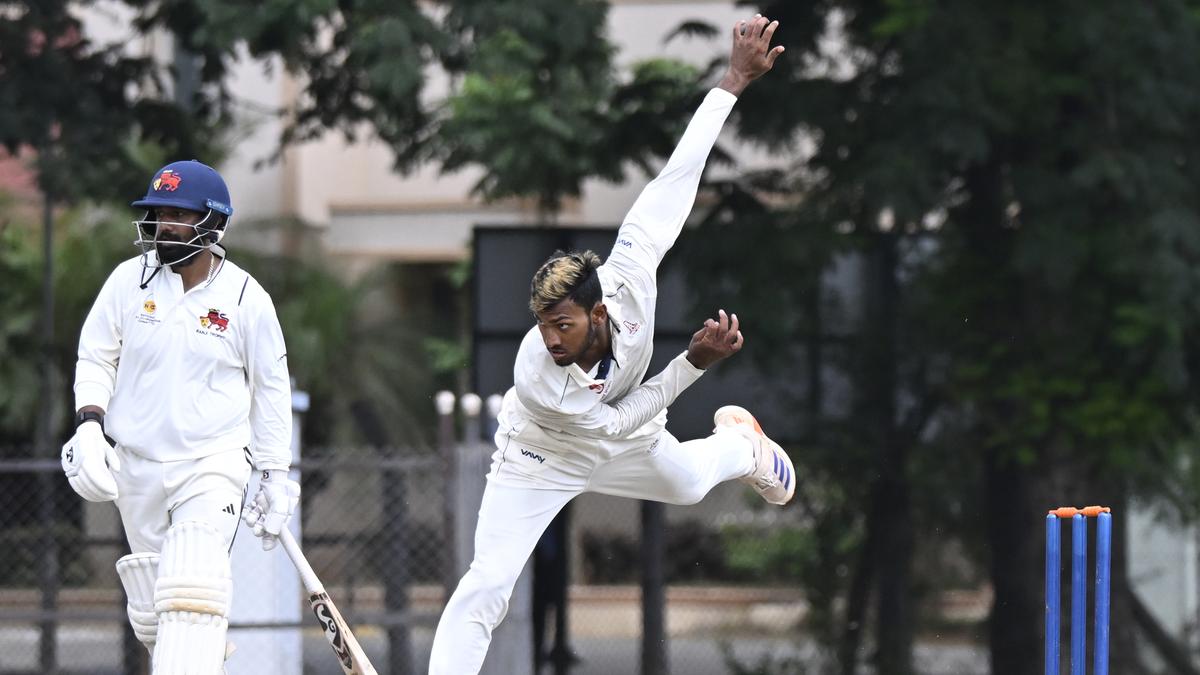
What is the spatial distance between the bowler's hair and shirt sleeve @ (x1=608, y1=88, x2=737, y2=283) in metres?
0.33

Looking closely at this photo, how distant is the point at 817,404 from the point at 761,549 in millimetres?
1901

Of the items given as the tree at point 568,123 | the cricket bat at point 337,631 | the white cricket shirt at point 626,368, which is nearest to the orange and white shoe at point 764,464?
the white cricket shirt at point 626,368

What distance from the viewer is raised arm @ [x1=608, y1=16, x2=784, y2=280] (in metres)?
6.21

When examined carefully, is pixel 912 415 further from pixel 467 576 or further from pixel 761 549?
pixel 467 576

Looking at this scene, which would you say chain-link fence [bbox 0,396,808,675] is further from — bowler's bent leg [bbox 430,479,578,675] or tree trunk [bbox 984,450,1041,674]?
bowler's bent leg [bbox 430,479,578,675]

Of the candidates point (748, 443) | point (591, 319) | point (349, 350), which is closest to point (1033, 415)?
point (748, 443)

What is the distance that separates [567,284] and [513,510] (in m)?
0.91

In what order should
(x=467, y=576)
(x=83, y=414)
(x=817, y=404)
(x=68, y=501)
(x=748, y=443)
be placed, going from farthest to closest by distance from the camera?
(x=68, y=501) < (x=817, y=404) < (x=748, y=443) < (x=467, y=576) < (x=83, y=414)

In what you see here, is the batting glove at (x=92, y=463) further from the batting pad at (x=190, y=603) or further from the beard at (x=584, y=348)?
the beard at (x=584, y=348)

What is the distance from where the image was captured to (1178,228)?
9492 millimetres

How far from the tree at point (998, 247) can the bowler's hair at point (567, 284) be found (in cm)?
426

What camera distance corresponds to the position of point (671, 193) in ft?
20.6

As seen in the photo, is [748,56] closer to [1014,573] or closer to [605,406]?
[605,406]

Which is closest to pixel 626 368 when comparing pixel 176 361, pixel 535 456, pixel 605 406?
pixel 605 406
